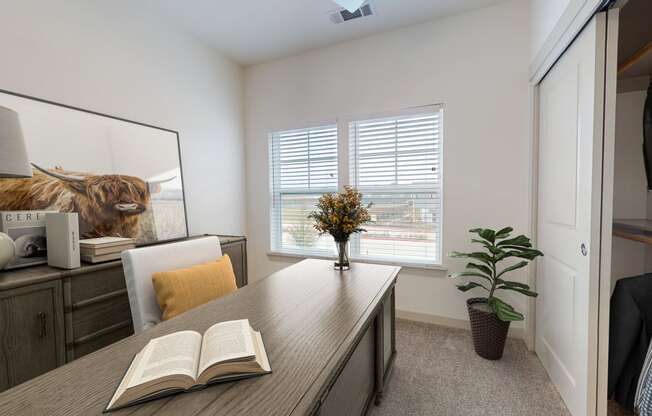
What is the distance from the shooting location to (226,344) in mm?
824

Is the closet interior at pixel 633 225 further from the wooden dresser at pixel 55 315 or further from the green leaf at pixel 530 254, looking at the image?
the wooden dresser at pixel 55 315

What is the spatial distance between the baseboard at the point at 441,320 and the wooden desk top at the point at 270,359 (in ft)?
4.81

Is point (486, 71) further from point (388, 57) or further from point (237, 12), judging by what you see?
point (237, 12)

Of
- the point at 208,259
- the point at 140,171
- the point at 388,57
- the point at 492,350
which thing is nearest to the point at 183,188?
the point at 140,171

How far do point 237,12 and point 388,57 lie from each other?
1.47 metres

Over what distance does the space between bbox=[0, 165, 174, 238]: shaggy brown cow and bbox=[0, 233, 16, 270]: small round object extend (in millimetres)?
320

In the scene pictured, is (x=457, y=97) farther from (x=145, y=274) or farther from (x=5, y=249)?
(x=5, y=249)

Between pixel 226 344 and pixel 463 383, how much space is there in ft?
5.75

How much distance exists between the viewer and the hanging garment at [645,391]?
48.9 inches

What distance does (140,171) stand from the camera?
231cm

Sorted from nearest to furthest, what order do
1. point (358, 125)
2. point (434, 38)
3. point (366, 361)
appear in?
1. point (366, 361)
2. point (434, 38)
3. point (358, 125)

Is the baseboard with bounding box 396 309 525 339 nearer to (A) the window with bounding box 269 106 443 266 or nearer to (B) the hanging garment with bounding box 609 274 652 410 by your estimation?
(A) the window with bounding box 269 106 443 266

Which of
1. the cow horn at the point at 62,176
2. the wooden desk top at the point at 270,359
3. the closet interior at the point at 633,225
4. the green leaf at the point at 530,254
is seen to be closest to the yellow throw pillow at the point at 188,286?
the wooden desk top at the point at 270,359

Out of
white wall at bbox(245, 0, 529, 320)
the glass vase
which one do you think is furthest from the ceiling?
the glass vase
